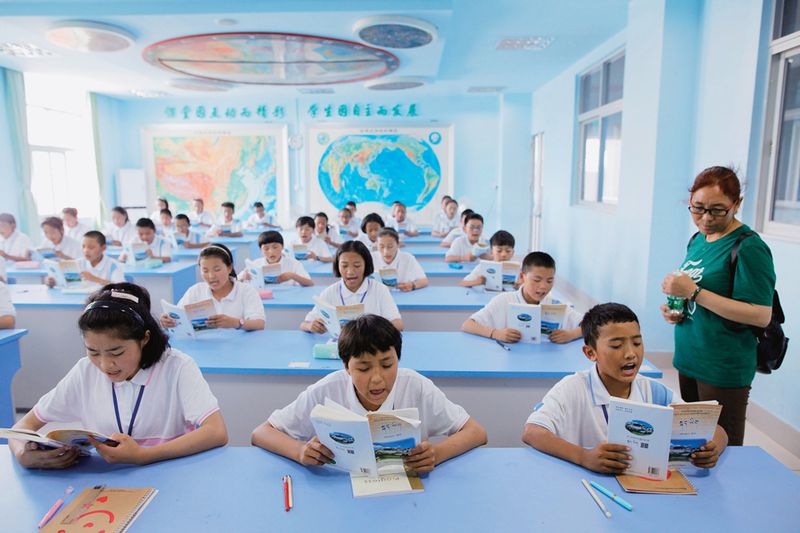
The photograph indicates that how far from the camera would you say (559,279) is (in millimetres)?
8164

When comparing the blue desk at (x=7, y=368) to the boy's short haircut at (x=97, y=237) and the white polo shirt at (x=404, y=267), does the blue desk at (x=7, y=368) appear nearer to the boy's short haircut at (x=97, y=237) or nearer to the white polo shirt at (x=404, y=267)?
the boy's short haircut at (x=97, y=237)

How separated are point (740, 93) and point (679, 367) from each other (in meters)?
2.52

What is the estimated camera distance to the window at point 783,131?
3.30m

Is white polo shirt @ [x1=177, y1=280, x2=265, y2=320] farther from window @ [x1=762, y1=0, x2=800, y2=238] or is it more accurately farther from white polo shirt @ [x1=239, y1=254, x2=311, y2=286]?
window @ [x1=762, y1=0, x2=800, y2=238]

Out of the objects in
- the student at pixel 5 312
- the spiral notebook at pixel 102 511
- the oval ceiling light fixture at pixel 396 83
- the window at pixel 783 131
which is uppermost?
the oval ceiling light fixture at pixel 396 83

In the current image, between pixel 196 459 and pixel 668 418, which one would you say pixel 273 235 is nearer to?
pixel 196 459

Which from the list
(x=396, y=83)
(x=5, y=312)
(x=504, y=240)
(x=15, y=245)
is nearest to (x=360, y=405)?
(x=5, y=312)

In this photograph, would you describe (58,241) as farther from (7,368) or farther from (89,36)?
(7,368)

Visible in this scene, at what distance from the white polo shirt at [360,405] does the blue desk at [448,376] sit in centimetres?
68

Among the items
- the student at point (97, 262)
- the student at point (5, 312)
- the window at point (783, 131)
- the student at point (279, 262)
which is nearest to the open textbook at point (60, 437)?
the student at point (5, 312)

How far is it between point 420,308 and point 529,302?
1069 millimetres

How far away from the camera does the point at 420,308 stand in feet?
12.5

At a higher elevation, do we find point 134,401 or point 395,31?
point 395,31

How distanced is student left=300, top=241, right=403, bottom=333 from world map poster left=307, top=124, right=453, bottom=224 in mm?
8212
